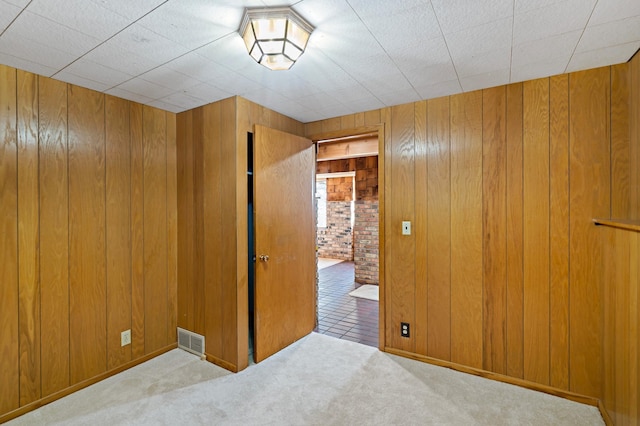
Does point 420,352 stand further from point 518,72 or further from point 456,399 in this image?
point 518,72

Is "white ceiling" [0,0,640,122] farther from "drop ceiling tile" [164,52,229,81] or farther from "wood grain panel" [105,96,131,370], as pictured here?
"wood grain panel" [105,96,131,370]

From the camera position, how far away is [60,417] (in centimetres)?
198

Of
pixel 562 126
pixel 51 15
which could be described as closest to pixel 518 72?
pixel 562 126

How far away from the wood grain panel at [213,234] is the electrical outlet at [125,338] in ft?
2.04

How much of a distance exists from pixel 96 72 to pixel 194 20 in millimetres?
1077

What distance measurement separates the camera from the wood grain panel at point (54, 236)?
7.00 feet

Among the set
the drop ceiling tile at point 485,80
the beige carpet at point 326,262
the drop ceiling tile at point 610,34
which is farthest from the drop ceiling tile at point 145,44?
the beige carpet at point 326,262

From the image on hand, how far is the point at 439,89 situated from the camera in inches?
95.0

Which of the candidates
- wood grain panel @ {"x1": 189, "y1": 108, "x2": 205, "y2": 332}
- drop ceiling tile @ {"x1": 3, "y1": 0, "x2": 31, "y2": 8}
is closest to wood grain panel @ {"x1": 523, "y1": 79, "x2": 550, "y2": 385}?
wood grain panel @ {"x1": 189, "y1": 108, "x2": 205, "y2": 332}

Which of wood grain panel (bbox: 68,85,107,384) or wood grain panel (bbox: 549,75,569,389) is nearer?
wood grain panel (bbox: 549,75,569,389)

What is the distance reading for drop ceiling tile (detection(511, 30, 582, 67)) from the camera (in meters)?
1.67

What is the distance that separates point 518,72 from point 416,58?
79 centimetres

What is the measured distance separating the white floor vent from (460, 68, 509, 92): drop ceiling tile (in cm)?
305

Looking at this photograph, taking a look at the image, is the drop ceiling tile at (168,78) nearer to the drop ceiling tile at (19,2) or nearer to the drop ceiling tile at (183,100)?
the drop ceiling tile at (183,100)
